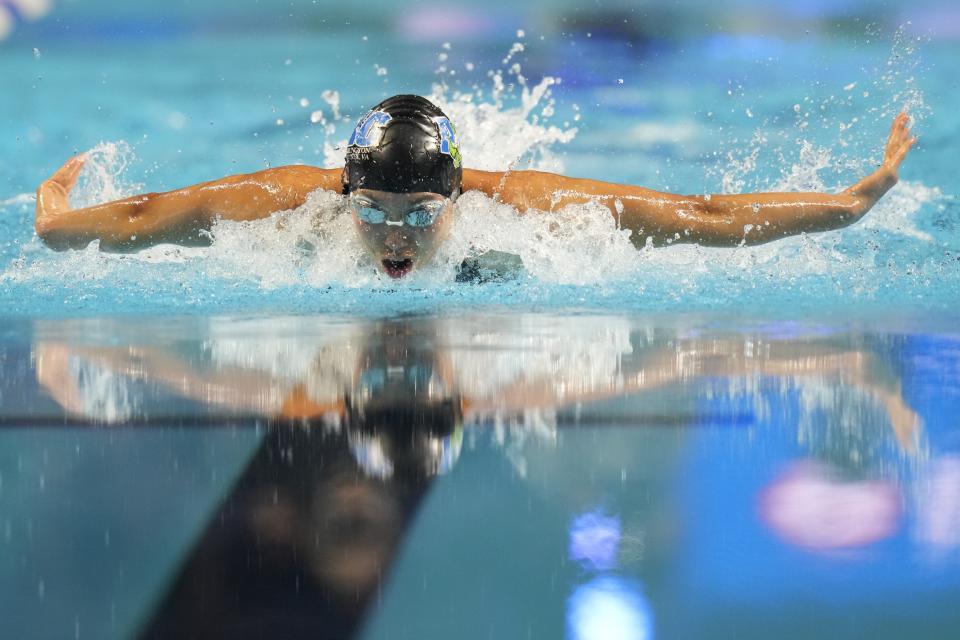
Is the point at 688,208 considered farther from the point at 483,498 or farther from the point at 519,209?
the point at 483,498

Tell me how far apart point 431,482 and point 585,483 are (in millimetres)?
131

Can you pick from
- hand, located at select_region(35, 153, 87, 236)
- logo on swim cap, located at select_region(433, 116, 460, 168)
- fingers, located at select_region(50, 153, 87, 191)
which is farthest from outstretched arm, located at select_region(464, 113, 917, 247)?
fingers, located at select_region(50, 153, 87, 191)

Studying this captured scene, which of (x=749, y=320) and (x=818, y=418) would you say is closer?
(x=818, y=418)

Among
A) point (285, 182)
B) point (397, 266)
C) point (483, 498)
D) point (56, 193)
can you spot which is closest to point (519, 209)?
point (397, 266)

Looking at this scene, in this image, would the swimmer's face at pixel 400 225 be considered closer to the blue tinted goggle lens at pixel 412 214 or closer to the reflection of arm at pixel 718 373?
the blue tinted goggle lens at pixel 412 214

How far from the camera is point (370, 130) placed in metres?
2.54

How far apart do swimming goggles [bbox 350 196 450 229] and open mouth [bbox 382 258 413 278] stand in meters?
0.12

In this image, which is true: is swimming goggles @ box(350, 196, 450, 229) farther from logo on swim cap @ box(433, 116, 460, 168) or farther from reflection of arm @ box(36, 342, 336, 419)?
reflection of arm @ box(36, 342, 336, 419)

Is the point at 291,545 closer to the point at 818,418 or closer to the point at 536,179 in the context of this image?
the point at 818,418

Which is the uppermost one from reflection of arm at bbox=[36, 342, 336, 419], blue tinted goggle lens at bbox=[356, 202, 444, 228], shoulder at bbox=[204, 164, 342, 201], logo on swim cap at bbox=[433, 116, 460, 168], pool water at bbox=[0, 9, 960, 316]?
pool water at bbox=[0, 9, 960, 316]

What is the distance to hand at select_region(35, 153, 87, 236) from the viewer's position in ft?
9.54

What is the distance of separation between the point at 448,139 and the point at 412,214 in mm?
290

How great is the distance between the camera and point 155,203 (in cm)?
276

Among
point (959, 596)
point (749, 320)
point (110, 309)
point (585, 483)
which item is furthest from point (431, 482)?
point (110, 309)
